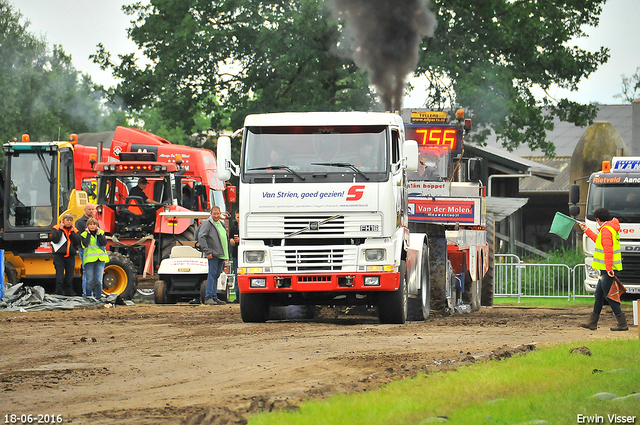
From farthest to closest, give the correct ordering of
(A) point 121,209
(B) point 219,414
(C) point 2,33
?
(C) point 2,33 < (A) point 121,209 < (B) point 219,414

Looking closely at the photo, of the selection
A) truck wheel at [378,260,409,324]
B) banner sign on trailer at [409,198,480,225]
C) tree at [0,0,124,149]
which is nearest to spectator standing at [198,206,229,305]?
banner sign on trailer at [409,198,480,225]

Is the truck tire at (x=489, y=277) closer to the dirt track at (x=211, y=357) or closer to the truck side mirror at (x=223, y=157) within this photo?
the dirt track at (x=211, y=357)

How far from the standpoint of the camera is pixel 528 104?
3291 centimetres

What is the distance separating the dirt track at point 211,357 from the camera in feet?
22.7

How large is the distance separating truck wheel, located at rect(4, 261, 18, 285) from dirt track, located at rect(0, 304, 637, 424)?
3.86 metres

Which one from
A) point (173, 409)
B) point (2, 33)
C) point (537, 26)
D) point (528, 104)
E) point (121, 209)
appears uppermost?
point (2, 33)

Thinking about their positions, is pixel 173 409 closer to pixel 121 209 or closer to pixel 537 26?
pixel 121 209

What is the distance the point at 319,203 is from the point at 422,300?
10.4 feet

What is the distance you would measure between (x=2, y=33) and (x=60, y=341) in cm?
4838

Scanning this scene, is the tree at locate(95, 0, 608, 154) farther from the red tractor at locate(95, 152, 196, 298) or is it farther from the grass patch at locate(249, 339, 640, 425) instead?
the grass patch at locate(249, 339, 640, 425)

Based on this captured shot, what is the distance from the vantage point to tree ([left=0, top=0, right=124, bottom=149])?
53.2 meters

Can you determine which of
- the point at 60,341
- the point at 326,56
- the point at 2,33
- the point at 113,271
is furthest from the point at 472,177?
the point at 2,33

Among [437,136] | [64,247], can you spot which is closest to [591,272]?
[437,136]

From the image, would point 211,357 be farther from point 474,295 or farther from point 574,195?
point 574,195
